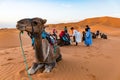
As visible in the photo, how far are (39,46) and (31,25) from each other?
82cm

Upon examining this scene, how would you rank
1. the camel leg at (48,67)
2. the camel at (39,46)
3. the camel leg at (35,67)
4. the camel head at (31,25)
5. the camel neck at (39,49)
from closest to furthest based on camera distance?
the camel head at (31,25), the camel at (39,46), the camel neck at (39,49), the camel leg at (48,67), the camel leg at (35,67)

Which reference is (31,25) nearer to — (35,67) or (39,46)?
(39,46)

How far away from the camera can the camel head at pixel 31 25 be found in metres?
7.97

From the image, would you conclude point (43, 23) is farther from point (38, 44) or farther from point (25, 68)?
point (25, 68)

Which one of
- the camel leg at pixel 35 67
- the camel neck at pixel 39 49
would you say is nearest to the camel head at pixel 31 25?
the camel neck at pixel 39 49

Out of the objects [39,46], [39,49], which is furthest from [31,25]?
[39,49]

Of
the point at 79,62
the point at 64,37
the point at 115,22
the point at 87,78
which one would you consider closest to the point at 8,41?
the point at 64,37

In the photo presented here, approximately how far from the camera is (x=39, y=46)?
8617 millimetres

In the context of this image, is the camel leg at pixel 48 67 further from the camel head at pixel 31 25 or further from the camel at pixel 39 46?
the camel head at pixel 31 25

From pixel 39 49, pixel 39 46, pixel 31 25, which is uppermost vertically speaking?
pixel 31 25

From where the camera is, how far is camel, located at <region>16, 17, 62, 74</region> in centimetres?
809

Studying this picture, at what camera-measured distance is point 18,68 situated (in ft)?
32.2

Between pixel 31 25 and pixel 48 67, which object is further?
pixel 48 67

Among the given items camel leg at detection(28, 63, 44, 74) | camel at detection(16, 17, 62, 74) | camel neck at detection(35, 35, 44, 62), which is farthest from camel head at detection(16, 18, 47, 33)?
camel leg at detection(28, 63, 44, 74)
